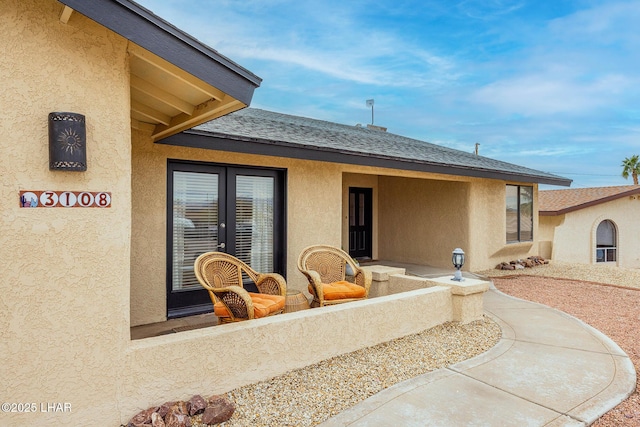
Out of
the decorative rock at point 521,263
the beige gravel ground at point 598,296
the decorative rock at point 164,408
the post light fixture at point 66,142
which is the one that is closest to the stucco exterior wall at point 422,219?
the beige gravel ground at point 598,296

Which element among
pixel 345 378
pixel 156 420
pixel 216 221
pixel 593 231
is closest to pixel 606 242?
pixel 593 231

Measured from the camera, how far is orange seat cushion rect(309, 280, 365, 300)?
5.88m

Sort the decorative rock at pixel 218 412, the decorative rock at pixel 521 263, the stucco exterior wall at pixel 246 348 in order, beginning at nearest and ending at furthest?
the decorative rock at pixel 218 412 → the stucco exterior wall at pixel 246 348 → the decorative rock at pixel 521 263

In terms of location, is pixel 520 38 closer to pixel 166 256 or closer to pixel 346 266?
pixel 346 266

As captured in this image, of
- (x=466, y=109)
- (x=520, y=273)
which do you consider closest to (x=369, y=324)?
(x=520, y=273)

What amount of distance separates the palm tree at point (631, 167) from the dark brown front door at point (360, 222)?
43.2 metres

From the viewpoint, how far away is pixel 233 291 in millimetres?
4504

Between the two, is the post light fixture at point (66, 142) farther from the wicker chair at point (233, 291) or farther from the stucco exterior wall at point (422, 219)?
the stucco exterior wall at point (422, 219)

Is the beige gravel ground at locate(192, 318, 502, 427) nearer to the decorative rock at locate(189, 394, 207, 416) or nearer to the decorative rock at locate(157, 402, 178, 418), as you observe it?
the decorative rock at locate(189, 394, 207, 416)

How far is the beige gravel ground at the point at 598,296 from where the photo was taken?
3.78 metres

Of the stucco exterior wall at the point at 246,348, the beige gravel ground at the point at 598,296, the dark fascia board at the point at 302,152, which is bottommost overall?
the beige gravel ground at the point at 598,296

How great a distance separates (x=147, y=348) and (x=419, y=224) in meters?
10.6

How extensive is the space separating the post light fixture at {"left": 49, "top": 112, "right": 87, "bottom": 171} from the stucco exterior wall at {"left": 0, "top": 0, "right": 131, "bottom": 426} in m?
0.08

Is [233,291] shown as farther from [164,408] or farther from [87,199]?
[87,199]
